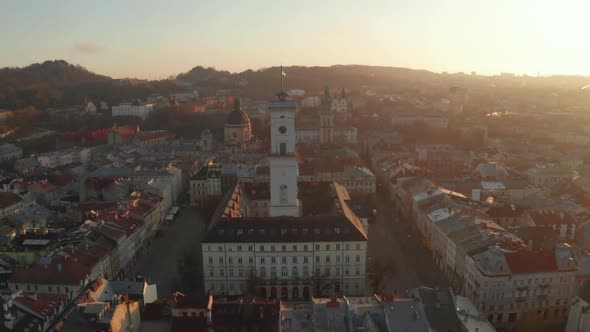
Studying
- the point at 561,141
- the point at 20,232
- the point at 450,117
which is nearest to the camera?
the point at 20,232

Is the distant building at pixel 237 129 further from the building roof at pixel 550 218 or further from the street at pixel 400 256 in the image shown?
the building roof at pixel 550 218

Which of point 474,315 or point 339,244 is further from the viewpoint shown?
point 339,244

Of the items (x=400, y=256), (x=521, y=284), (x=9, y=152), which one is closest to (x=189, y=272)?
(x=400, y=256)

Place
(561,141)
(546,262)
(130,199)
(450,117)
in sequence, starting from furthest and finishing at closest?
(450,117) < (561,141) < (130,199) < (546,262)

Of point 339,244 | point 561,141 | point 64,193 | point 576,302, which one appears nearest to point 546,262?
point 576,302

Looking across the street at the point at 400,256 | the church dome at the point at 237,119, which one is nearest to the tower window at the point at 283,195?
the street at the point at 400,256

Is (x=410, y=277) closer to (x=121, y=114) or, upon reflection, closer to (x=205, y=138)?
(x=205, y=138)

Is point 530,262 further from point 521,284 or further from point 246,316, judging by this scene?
point 246,316
